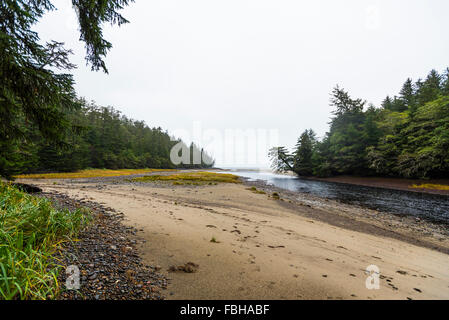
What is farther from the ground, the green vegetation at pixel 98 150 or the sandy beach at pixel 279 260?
the green vegetation at pixel 98 150

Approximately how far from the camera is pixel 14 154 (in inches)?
345

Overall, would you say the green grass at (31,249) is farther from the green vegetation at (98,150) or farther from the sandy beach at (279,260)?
the green vegetation at (98,150)

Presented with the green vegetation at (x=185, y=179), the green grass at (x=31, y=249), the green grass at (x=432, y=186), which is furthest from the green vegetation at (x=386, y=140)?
the green grass at (x=31, y=249)

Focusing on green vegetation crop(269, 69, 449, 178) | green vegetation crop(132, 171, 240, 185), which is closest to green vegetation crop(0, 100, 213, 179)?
green vegetation crop(132, 171, 240, 185)

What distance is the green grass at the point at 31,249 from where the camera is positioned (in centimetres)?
170

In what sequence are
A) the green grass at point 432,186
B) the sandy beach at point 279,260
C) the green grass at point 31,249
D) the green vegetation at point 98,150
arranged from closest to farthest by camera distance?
the green grass at point 31,249, the sandy beach at point 279,260, the green vegetation at point 98,150, the green grass at point 432,186

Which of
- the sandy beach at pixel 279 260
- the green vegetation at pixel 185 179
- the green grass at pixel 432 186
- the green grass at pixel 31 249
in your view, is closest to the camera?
the green grass at pixel 31 249

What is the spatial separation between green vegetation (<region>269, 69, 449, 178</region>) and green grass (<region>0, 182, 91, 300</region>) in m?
33.6

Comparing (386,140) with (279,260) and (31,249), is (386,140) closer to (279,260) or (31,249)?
(279,260)

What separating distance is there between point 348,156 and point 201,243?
4032cm

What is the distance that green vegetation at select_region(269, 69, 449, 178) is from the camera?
22.5 metres

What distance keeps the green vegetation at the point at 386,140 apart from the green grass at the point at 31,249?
33.6 m

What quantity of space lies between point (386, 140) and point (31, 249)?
4132 centimetres

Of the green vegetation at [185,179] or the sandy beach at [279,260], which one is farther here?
the green vegetation at [185,179]
